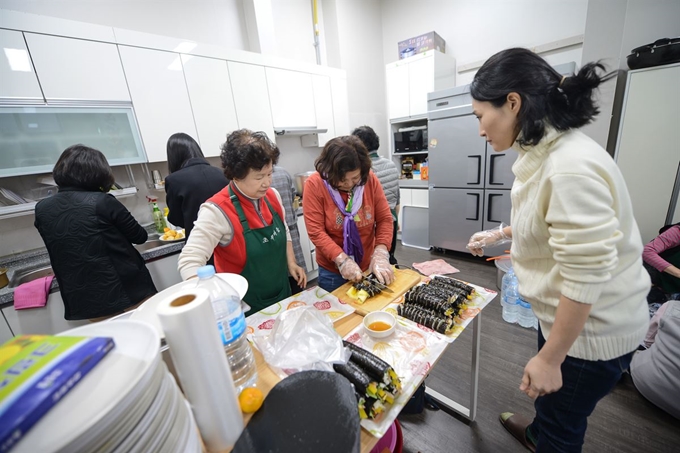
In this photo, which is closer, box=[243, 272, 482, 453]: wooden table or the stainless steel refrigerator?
box=[243, 272, 482, 453]: wooden table

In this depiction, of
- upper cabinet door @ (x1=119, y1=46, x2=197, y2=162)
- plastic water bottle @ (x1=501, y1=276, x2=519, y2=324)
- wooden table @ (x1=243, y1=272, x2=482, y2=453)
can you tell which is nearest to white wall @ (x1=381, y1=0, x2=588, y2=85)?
plastic water bottle @ (x1=501, y1=276, x2=519, y2=324)

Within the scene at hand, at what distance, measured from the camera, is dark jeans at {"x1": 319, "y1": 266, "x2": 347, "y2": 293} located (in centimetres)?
154

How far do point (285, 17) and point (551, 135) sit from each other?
375 cm

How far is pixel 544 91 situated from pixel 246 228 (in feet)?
3.79

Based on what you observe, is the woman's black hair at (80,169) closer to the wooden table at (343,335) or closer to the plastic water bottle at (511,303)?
the wooden table at (343,335)

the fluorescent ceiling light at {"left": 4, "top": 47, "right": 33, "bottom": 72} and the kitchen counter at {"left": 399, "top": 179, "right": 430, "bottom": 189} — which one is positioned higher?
the fluorescent ceiling light at {"left": 4, "top": 47, "right": 33, "bottom": 72}

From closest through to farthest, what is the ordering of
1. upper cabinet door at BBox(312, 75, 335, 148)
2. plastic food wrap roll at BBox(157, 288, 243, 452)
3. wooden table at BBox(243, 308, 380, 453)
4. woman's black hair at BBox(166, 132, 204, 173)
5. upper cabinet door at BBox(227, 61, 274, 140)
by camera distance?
plastic food wrap roll at BBox(157, 288, 243, 452)
wooden table at BBox(243, 308, 380, 453)
woman's black hair at BBox(166, 132, 204, 173)
upper cabinet door at BBox(227, 61, 274, 140)
upper cabinet door at BBox(312, 75, 335, 148)

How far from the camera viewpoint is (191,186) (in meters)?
1.79

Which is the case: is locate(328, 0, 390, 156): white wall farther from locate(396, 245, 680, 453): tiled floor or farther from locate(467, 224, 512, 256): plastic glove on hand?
locate(396, 245, 680, 453): tiled floor

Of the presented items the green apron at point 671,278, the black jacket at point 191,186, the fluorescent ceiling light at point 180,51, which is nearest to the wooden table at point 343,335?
the black jacket at point 191,186

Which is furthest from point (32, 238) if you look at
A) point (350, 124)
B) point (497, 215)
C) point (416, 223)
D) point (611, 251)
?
point (497, 215)

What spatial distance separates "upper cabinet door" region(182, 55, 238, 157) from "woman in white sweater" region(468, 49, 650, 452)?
2.41 metres

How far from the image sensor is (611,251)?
2.07ft

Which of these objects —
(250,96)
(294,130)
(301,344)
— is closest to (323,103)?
(294,130)
